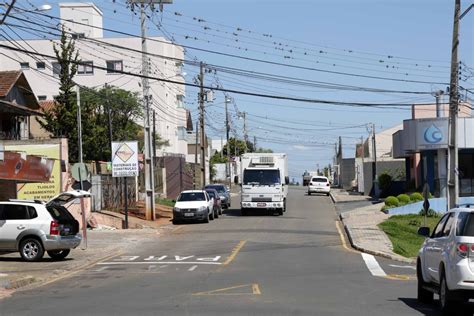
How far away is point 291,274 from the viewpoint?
18.6m

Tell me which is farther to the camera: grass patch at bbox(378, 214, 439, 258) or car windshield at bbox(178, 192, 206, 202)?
car windshield at bbox(178, 192, 206, 202)

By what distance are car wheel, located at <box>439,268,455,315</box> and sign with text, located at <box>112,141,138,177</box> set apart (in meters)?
26.1

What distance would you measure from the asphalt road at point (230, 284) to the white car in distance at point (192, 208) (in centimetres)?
806

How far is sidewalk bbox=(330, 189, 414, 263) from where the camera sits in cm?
2555

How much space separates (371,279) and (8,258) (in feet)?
38.4

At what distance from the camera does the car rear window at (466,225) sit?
431 inches

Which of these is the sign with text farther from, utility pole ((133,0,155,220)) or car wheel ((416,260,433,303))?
car wheel ((416,260,433,303))

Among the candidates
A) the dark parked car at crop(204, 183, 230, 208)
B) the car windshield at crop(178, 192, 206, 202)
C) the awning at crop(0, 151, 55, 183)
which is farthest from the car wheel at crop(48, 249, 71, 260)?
the dark parked car at crop(204, 183, 230, 208)

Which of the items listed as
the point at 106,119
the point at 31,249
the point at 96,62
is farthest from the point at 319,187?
the point at 31,249

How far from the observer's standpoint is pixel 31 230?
71.7 feet

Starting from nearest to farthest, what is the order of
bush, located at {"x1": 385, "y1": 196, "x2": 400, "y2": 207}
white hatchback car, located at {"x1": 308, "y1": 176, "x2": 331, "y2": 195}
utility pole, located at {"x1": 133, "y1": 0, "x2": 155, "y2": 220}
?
utility pole, located at {"x1": 133, "y1": 0, "x2": 155, "y2": 220} → bush, located at {"x1": 385, "y1": 196, "x2": 400, "y2": 207} → white hatchback car, located at {"x1": 308, "y1": 176, "x2": 331, "y2": 195}

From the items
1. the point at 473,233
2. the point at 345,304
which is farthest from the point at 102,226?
the point at 473,233

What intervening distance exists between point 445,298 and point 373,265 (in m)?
10.4

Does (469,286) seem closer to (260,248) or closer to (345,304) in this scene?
(345,304)
